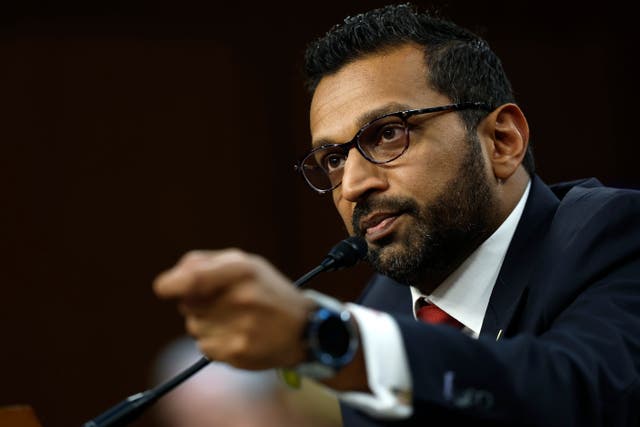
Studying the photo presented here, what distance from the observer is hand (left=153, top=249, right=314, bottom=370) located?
660mm

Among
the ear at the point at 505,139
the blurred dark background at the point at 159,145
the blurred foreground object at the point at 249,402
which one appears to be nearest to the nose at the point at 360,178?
the ear at the point at 505,139

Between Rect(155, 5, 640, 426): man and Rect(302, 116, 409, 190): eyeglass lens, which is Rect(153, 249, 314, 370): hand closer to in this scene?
Rect(155, 5, 640, 426): man

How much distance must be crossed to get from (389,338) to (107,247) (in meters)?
2.01

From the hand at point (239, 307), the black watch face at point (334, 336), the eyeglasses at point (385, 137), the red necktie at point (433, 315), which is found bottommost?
the red necktie at point (433, 315)

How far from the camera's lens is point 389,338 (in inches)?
30.7

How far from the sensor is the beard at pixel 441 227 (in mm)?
1390

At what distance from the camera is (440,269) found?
145 cm

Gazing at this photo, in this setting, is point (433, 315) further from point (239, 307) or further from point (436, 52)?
point (239, 307)

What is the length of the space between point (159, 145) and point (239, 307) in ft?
6.91

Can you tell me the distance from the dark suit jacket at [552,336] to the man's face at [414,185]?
0.11 metres

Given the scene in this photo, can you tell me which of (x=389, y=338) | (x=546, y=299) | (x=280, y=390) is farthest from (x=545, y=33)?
(x=389, y=338)

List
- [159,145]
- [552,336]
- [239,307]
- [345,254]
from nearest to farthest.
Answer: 1. [239,307]
2. [552,336]
3. [345,254]
4. [159,145]

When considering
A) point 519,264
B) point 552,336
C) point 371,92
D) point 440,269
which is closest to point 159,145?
point 371,92

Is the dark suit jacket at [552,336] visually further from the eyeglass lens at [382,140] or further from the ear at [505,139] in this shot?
the eyeglass lens at [382,140]
